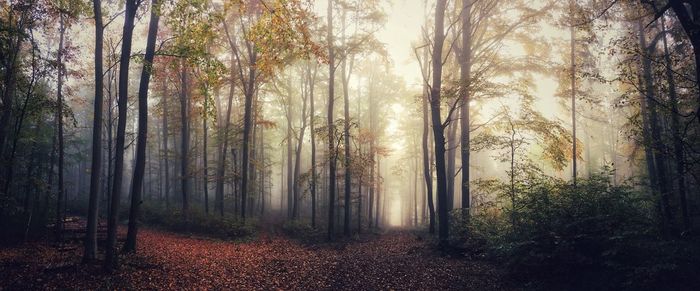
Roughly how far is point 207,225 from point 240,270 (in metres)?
8.94

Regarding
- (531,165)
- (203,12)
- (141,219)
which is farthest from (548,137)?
(141,219)

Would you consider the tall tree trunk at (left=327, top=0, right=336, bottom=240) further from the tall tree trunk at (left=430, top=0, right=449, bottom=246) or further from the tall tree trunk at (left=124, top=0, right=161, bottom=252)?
the tall tree trunk at (left=124, top=0, right=161, bottom=252)

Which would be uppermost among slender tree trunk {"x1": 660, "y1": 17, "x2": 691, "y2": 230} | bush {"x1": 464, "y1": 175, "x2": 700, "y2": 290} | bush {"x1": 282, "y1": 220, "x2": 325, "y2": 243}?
slender tree trunk {"x1": 660, "y1": 17, "x2": 691, "y2": 230}

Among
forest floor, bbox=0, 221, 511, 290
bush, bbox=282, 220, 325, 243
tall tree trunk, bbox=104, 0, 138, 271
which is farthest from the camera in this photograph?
bush, bbox=282, 220, 325, 243

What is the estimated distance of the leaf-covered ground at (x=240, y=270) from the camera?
335 inches

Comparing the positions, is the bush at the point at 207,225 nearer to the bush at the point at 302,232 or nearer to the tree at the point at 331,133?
the bush at the point at 302,232

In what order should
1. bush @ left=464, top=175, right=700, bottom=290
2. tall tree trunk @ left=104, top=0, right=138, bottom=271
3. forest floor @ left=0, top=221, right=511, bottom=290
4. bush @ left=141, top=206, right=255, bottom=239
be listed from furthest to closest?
bush @ left=141, top=206, right=255, bottom=239 < tall tree trunk @ left=104, top=0, right=138, bottom=271 < forest floor @ left=0, top=221, right=511, bottom=290 < bush @ left=464, top=175, right=700, bottom=290

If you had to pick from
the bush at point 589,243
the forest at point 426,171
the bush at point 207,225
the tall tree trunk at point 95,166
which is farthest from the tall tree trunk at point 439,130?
the tall tree trunk at point 95,166

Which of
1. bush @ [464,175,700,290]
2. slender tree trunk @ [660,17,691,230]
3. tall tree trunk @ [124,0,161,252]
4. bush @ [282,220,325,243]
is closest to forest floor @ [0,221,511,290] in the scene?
tall tree trunk @ [124,0,161,252]

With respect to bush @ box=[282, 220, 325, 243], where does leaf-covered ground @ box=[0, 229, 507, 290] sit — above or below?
A: above

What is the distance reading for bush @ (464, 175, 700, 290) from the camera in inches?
261

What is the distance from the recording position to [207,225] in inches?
728

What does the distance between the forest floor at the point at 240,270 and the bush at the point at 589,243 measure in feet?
3.81

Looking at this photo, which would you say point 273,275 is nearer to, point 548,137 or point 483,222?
point 483,222
